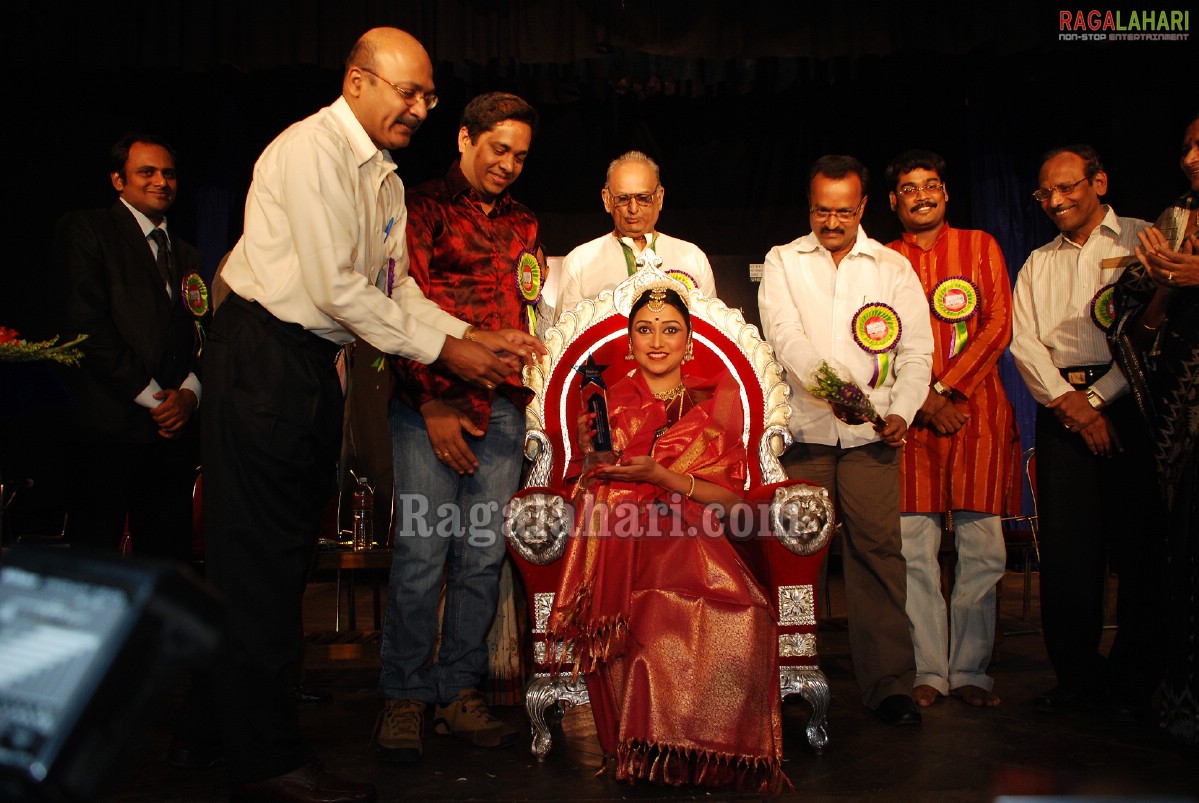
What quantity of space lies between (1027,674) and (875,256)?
5.90 feet

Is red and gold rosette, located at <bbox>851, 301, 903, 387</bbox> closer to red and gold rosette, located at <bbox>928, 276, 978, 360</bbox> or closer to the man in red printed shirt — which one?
red and gold rosette, located at <bbox>928, 276, 978, 360</bbox>

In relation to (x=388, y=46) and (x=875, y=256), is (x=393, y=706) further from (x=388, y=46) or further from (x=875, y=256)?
(x=875, y=256)

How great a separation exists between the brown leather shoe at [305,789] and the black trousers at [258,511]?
0.03m

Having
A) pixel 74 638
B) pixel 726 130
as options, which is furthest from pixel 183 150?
pixel 74 638

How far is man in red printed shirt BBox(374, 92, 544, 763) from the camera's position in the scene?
9.48ft

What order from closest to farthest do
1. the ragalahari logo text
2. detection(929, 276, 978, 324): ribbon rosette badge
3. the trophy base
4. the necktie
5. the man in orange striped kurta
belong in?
the trophy base
the necktie
the man in orange striped kurta
detection(929, 276, 978, 324): ribbon rosette badge
the ragalahari logo text

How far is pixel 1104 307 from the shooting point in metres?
3.37

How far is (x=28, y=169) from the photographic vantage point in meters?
6.05

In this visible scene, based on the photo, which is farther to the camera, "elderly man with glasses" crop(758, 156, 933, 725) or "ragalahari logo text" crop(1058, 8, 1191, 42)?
"ragalahari logo text" crop(1058, 8, 1191, 42)

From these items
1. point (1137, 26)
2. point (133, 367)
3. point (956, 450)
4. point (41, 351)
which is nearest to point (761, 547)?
point (956, 450)

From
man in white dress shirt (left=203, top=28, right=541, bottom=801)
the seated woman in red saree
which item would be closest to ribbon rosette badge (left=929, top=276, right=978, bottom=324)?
the seated woman in red saree

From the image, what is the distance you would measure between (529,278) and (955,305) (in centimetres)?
161

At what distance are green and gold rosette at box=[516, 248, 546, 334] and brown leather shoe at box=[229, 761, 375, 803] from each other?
1526 millimetres

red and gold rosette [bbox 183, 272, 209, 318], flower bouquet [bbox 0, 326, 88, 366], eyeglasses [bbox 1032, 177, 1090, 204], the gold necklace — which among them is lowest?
the gold necklace
